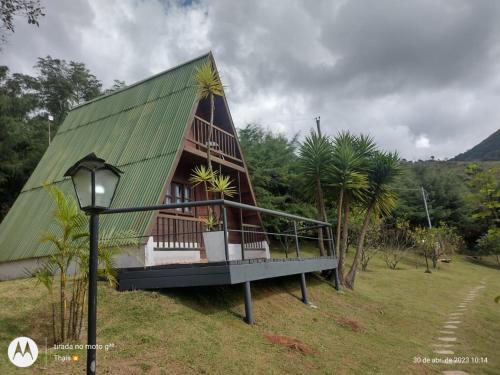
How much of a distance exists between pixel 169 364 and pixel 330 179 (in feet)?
33.1

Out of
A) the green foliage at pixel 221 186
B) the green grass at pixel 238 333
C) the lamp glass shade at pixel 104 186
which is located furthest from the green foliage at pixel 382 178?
the lamp glass shade at pixel 104 186

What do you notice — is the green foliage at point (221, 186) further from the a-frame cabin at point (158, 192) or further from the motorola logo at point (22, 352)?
the motorola logo at point (22, 352)

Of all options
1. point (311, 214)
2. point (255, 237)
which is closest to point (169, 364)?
point (255, 237)

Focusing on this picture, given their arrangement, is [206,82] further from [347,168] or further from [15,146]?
[15,146]

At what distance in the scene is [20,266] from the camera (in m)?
11.0

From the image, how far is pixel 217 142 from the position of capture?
14367 millimetres

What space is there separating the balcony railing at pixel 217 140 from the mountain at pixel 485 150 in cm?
8847

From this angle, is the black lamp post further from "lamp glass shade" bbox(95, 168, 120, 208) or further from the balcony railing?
the balcony railing

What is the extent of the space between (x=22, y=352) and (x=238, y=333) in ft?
10.3

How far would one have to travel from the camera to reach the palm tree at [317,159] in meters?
13.8

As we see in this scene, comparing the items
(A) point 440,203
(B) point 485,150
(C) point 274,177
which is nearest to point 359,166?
(C) point 274,177

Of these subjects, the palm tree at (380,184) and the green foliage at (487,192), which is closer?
the green foliage at (487,192)

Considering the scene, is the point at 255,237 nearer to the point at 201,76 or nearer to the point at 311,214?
the point at 201,76

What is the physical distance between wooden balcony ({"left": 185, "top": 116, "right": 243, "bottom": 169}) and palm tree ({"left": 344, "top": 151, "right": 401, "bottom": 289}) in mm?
5071
